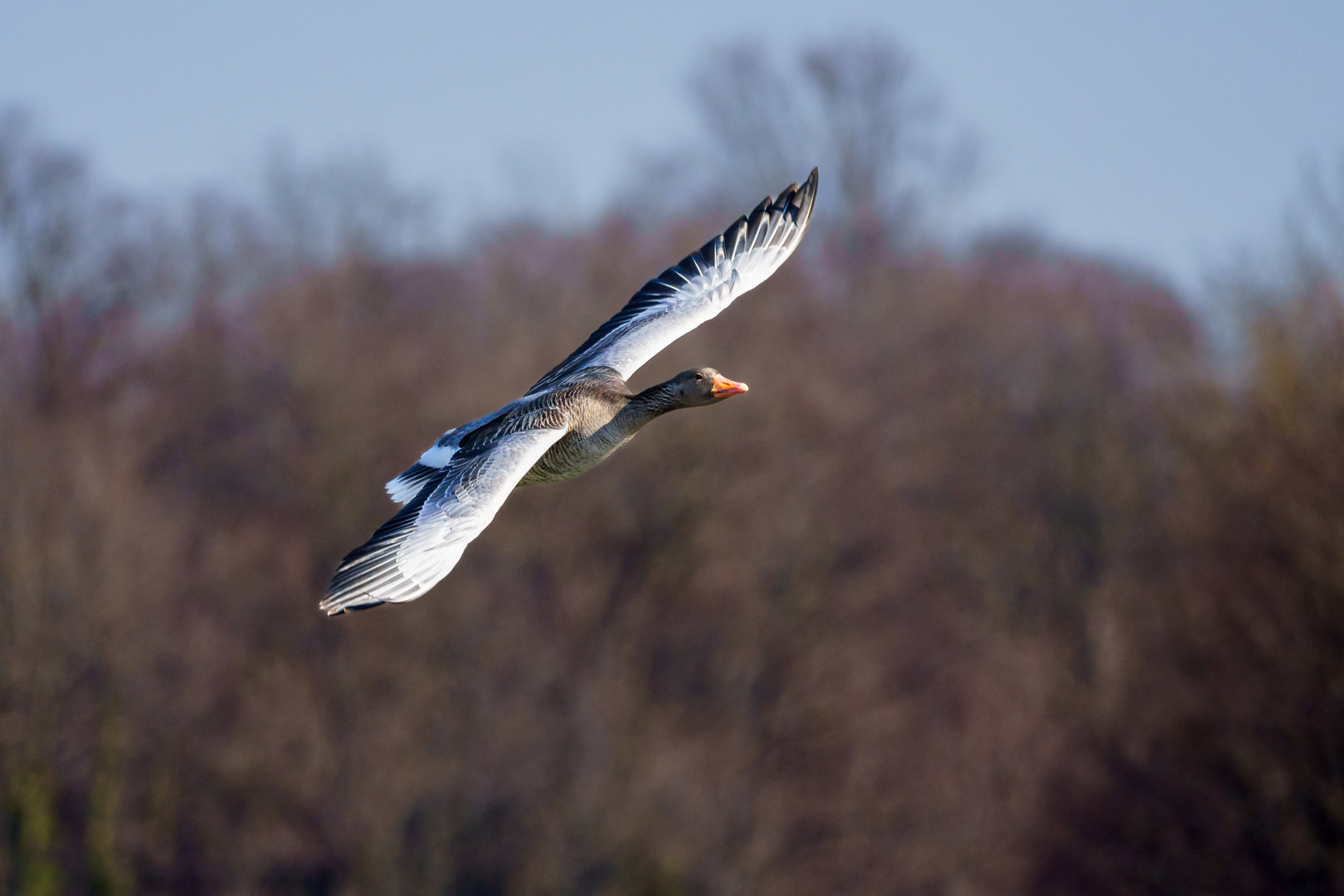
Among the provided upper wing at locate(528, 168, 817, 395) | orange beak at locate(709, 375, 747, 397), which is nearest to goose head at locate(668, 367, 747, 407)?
orange beak at locate(709, 375, 747, 397)

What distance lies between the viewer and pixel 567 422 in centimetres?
1288

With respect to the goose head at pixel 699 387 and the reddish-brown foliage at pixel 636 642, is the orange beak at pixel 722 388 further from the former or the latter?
the reddish-brown foliage at pixel 636 642

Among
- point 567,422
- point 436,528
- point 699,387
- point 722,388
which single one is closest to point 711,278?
point 722,388

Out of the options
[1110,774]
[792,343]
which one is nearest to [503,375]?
[792,343]

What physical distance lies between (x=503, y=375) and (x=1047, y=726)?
1560cm

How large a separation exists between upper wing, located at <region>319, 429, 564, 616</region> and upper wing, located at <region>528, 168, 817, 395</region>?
8.01 ft

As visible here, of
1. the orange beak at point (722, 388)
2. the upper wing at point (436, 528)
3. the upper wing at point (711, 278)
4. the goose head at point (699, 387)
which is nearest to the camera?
the upper wing at point (436, 528)

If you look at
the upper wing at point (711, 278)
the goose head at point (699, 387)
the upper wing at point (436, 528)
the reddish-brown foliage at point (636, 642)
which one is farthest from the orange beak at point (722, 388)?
the reddish-brown foliage at point (636, 642)

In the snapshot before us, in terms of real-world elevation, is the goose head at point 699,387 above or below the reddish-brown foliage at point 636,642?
below

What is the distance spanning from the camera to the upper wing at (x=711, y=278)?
14.9 metres

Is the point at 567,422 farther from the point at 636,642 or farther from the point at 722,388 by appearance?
the point at 636,642

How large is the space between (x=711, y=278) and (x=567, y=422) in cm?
310

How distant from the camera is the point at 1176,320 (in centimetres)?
6184

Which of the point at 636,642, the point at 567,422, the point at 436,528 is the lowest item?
the point at 436,528
